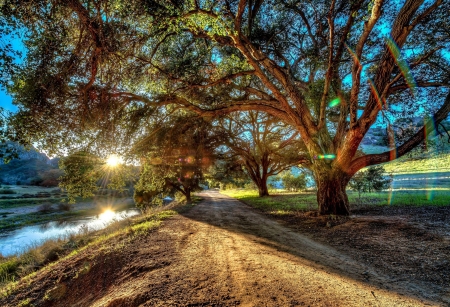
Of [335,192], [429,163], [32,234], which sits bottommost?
[32,234]

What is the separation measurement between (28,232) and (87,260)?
26.3 meters

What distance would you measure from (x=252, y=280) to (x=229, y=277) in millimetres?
370

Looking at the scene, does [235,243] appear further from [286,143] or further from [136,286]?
[286,143]

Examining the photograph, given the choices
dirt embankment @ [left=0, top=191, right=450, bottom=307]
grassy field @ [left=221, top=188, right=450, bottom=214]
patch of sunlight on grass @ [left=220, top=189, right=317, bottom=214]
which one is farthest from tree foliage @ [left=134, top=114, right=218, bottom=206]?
grassy field @ [left=221, top=188, right=450, bottom=214]

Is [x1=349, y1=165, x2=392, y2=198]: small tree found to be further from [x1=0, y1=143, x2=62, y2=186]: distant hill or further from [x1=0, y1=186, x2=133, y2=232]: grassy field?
[x1=0, y1=143, x2=62, y2=186]: distant hill

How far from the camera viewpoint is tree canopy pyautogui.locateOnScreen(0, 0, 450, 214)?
5777 millimetres

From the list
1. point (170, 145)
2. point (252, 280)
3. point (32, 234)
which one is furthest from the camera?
point (32, 234)

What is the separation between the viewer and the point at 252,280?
3.13 metres

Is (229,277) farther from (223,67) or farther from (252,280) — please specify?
(223,67)

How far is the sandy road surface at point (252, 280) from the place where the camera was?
8.79 ft

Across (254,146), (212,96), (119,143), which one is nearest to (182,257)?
(119,143)

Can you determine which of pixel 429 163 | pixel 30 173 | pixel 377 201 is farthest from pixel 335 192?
pixel 30 173

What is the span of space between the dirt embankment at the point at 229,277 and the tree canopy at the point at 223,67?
4324 millimetres

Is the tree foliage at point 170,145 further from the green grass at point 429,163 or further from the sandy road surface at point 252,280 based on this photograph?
the green grass at point 429,163
